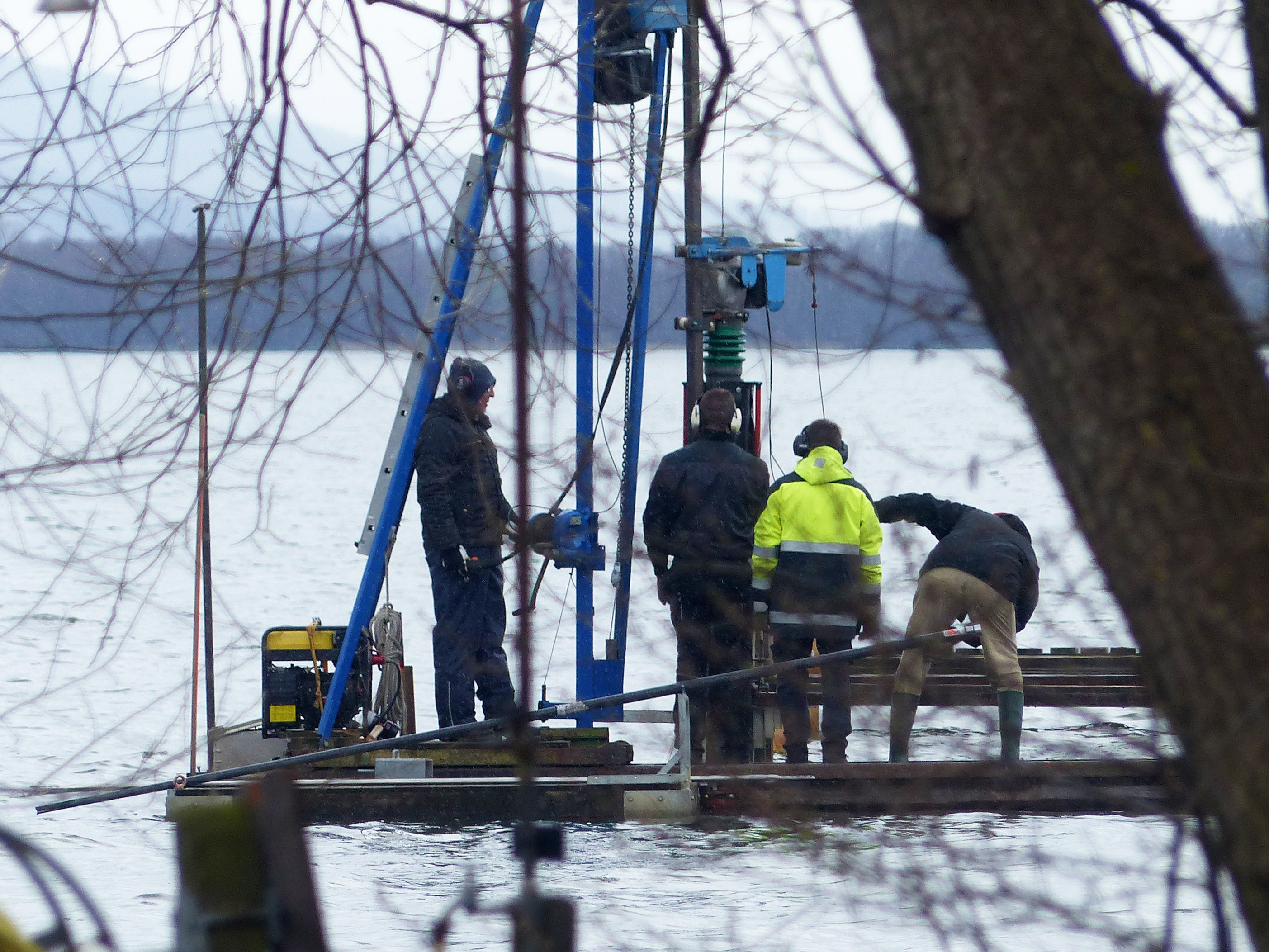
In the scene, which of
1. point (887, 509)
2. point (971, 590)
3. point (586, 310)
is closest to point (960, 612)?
point (971, 590)

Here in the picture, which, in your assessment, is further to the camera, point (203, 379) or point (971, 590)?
point (971, 590)

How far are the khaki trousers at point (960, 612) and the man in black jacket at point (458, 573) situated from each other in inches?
79.8

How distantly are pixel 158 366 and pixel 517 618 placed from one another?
262 cm

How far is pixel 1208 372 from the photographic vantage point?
2.06 meters

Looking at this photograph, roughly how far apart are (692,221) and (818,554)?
1825mm

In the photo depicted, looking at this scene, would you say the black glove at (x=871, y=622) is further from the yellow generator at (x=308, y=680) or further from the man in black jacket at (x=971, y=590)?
the yellow generator at (x=308, y=680)

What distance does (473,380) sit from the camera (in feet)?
25.3

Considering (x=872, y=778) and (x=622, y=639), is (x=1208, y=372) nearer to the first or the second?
(x=872, y=778)

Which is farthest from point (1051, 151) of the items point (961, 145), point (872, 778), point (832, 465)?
point (832, 465)

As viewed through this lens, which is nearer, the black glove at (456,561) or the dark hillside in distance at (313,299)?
the dark hillside in distance at (313,299)

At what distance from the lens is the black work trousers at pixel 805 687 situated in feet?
25.9

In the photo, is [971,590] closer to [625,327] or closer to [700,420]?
[700,420]

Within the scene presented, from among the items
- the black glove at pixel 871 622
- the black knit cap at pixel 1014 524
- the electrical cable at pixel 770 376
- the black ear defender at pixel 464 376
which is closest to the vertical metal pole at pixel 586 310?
the black ear defender at pixel 464 376

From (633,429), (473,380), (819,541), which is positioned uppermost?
(473,380)
